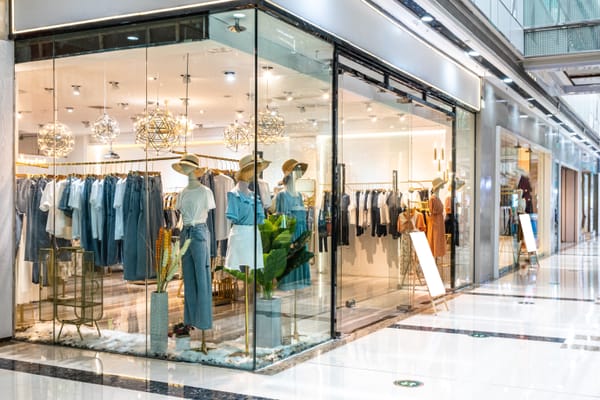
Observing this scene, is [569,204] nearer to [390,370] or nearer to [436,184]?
[436,184]

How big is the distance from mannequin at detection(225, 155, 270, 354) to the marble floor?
72cm

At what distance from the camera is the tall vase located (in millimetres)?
5656

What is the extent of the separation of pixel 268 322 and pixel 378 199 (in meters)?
3.02

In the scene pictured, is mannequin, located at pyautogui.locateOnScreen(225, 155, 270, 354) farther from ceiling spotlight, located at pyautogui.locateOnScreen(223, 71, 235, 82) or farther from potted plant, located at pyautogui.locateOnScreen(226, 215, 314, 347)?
ceiling spotlight, located at pyautogui.locateOnScreen(223, 71, 235, 82)

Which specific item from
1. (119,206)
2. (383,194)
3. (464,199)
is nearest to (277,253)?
(119,206)

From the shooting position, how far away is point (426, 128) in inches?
372

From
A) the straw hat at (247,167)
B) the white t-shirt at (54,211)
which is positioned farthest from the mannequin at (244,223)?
the white t-shirt at (54,211)

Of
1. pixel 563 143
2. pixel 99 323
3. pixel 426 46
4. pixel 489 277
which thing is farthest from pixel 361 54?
pixel 563 143

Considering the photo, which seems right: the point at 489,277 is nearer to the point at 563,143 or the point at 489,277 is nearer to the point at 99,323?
the point at 99,323

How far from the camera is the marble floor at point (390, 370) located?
4.57 metres

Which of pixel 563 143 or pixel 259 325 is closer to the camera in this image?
pixel 259 325

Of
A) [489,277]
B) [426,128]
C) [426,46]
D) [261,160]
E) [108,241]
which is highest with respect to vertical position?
[426,46]

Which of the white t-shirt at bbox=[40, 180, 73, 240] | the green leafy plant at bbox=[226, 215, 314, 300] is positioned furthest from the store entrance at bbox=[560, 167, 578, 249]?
the white t-shirt at bbox=[40, 180, 73, 240]

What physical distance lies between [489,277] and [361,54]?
6066 millimetres
